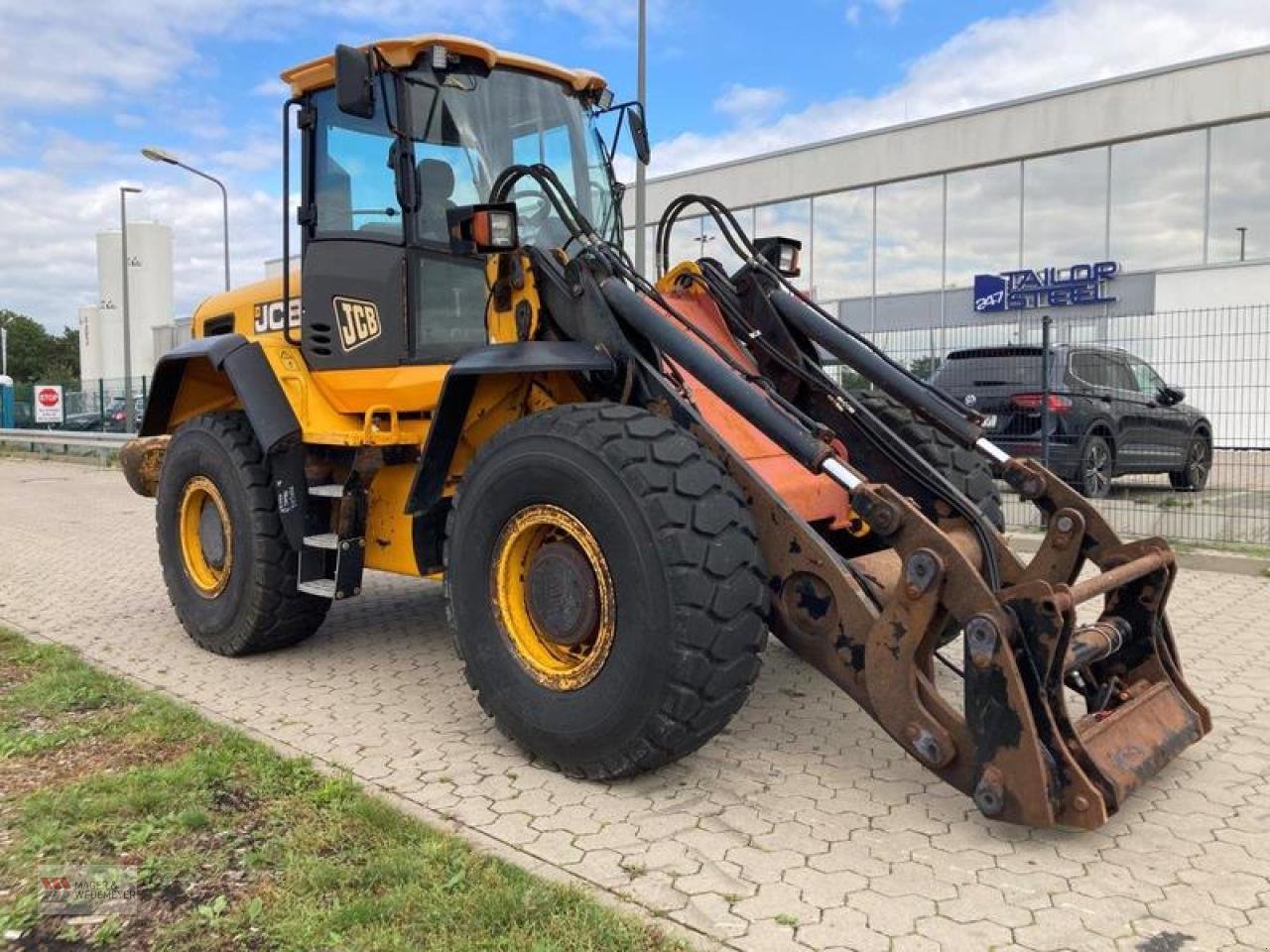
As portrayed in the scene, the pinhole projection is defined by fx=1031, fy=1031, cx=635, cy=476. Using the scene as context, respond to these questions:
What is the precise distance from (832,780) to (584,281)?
2.20m

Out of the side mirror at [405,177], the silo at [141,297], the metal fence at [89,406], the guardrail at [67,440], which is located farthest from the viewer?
the silo at [141,297]

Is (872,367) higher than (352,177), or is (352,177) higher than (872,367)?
(352,177)

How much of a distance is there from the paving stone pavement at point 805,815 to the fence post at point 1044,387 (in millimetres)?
4012

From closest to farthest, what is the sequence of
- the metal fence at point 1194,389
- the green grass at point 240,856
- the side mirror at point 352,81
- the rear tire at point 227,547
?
1. the green grass at point 240,856
2. the side mirror at point 352,81
3. the rear tire at point 227,547
4. the metal fence at point 1194,389

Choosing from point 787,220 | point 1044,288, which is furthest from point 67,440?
point 1044,288

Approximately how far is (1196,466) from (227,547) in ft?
35.5

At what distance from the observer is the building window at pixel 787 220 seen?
2845 centimetres

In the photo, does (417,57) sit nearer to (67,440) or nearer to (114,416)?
(67,440)

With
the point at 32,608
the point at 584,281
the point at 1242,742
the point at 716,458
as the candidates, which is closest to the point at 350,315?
the point at 584,281

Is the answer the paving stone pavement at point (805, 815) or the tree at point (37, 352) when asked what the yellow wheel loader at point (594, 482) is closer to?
the paving stone pavement at point (805, 815)

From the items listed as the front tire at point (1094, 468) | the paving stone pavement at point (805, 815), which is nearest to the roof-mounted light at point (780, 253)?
the paving stone pavement at point (805, 815)

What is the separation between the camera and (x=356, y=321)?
5195 millimetres

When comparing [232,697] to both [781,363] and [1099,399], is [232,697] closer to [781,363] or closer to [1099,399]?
[781,363]

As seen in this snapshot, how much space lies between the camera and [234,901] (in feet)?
9.98
